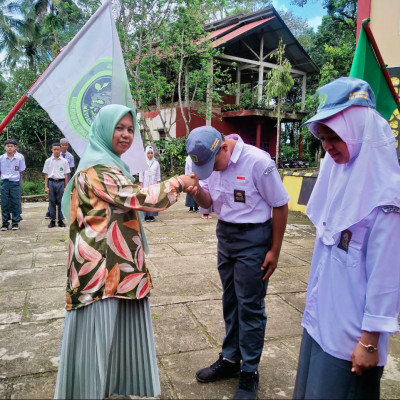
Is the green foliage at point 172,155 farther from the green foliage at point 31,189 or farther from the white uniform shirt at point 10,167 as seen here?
the white uniform shirt at point 10,167

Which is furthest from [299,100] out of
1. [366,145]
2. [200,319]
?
[366,145]

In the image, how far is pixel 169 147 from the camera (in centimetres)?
1488

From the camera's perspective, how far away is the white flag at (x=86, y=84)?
10.00ft

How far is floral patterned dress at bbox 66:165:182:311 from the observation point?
6.20ft

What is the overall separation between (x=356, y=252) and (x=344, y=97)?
571 millimetres

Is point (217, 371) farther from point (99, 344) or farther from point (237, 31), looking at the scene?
point (237, 31)

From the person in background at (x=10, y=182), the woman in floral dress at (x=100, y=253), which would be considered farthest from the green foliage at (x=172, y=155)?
the woman in floral dress at (x=100, y=253)

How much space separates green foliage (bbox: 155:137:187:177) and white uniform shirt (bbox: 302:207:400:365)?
44.2 ft

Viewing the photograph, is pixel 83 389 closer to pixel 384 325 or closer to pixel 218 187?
pixel 218 187

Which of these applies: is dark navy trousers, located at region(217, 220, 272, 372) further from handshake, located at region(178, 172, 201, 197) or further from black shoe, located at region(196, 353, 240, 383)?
handshake, located at region(178, 172, 201, 197)

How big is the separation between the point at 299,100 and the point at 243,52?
15.6 feet

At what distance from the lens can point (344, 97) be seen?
141 cm

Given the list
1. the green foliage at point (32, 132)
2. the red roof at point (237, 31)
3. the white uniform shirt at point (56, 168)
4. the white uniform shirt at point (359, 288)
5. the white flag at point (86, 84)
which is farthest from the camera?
the red roof at point (237, 31)

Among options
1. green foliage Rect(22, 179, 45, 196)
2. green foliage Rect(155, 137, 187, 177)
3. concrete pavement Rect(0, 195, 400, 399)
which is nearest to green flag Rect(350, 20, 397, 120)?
concrete pavement Rect(0, 195, 400, 399)
